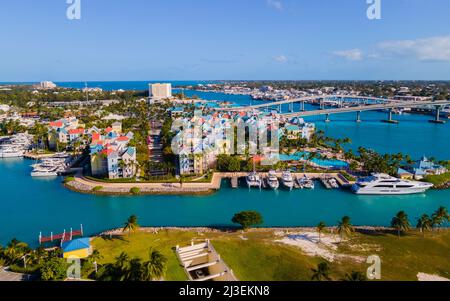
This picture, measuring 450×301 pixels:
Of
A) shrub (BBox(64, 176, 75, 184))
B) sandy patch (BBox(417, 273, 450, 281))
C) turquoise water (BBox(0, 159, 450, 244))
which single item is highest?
shrub (BBox(64, 176, 75, 184))

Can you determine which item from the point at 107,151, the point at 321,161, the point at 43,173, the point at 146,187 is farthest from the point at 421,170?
the point at 43,173

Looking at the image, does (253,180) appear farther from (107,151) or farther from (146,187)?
(107,151)

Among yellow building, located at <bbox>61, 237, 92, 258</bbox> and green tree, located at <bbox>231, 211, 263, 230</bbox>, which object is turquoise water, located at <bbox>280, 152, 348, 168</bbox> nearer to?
green tree, located at <bbox>231, 211, 263, 230</bbox>

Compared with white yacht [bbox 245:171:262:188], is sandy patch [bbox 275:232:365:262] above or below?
below

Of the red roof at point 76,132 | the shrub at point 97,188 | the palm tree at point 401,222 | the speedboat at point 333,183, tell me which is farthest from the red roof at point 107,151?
the palm tree at point 401,222

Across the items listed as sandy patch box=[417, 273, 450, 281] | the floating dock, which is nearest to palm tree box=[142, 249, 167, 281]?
sandy patch box=[417, 273, 450, 281]

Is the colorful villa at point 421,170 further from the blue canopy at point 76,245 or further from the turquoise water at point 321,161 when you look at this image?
the blue canopy at point 76,245
